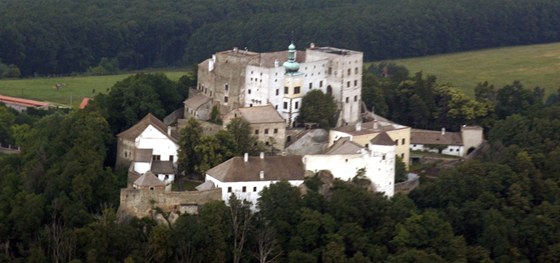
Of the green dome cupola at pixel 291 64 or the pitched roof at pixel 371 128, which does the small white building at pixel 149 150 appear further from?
the pitched roof at pixel 371 128

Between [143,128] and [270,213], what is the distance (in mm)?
11001

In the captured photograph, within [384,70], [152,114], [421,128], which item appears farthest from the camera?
[384,70]

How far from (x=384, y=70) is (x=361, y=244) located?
2145 inches

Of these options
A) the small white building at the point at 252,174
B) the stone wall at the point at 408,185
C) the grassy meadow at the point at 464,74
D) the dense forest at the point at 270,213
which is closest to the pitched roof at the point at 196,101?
the dense forest at the point at 270,213

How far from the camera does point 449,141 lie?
105 m

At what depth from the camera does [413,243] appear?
90.4m

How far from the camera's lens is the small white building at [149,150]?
93.5 metres

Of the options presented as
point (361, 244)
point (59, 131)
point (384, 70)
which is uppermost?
point (384, 70)

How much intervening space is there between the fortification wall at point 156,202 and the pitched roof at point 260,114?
8.35 metres

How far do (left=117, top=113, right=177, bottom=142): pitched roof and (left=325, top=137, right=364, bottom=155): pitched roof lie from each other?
9.51 m

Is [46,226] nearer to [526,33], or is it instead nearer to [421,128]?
[421,128]

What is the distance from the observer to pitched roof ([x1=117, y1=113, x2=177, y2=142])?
313 ft

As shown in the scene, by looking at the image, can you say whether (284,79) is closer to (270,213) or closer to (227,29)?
(270,213)

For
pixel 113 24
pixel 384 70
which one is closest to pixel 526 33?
pixel 384 70
